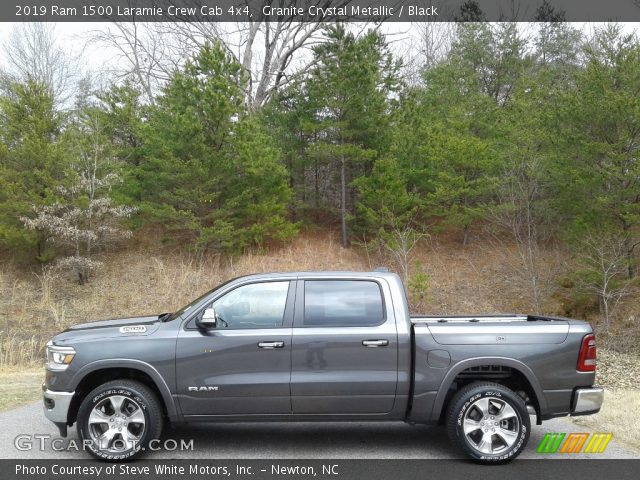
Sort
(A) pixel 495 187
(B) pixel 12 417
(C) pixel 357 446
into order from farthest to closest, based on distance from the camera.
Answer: (A) pixel 495 187
(B) pixel 12 417
(C) pixel 357 446

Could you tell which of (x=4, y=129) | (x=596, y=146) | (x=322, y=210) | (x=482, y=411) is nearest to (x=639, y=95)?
(x=596, y=146)

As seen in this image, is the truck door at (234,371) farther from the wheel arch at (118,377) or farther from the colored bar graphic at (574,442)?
the colored bar graphic at (574,442)

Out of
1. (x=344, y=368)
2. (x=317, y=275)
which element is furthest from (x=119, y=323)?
(x=344, y=368)

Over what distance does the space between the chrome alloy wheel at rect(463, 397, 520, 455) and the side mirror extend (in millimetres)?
2609

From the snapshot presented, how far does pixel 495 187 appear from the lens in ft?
67.7

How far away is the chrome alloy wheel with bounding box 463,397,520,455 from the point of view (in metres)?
5.32

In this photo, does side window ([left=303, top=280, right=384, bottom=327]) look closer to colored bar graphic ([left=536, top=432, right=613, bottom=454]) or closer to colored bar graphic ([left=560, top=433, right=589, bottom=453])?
colored bar graphic ([left=536, top=432, right=613, bottom=454])

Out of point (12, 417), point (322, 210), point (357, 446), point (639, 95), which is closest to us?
point (357, 446)

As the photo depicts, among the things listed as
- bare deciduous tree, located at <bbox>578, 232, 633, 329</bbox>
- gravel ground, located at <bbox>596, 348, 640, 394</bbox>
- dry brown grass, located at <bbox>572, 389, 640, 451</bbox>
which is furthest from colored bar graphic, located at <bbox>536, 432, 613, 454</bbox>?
bare deciduous tree, located at <bbox>578, 232, 633, 329</bbox>

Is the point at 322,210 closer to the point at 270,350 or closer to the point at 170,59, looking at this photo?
the point at 170,59

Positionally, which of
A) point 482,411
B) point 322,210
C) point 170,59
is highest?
point 170,59

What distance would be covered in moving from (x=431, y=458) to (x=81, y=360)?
3.54 meters

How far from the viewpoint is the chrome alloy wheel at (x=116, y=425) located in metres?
5.30

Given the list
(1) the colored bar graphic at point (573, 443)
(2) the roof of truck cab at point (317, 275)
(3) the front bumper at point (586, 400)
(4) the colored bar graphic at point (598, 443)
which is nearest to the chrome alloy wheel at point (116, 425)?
(2) the roof of truck cab at point (317, 275)
